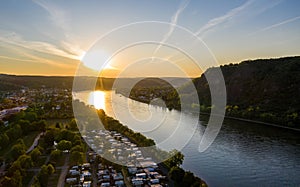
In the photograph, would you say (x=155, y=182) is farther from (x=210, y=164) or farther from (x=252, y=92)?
Result: (x=252, y=92)

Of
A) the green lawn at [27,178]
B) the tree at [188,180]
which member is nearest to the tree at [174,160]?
the tree at [188,180]

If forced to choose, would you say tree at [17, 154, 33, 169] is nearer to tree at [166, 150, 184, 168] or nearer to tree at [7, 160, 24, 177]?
tree at [7, 160, 24, 177]

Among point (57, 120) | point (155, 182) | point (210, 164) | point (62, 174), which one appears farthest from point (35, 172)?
point (57, 120)

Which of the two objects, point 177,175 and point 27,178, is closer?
point 177,175

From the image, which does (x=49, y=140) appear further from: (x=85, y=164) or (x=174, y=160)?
(x=174, y=160)

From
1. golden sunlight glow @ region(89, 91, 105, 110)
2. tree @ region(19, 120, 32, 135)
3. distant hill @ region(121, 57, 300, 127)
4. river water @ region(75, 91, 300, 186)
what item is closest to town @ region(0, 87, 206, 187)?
tree @ region(19, 120, 32, 135)

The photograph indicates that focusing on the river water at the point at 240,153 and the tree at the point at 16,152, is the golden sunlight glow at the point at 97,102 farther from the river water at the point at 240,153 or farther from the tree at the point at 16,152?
the tree at the point at 16,152

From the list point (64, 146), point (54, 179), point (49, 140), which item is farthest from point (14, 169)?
point (49, 140)

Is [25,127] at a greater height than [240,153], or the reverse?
[240,153]
